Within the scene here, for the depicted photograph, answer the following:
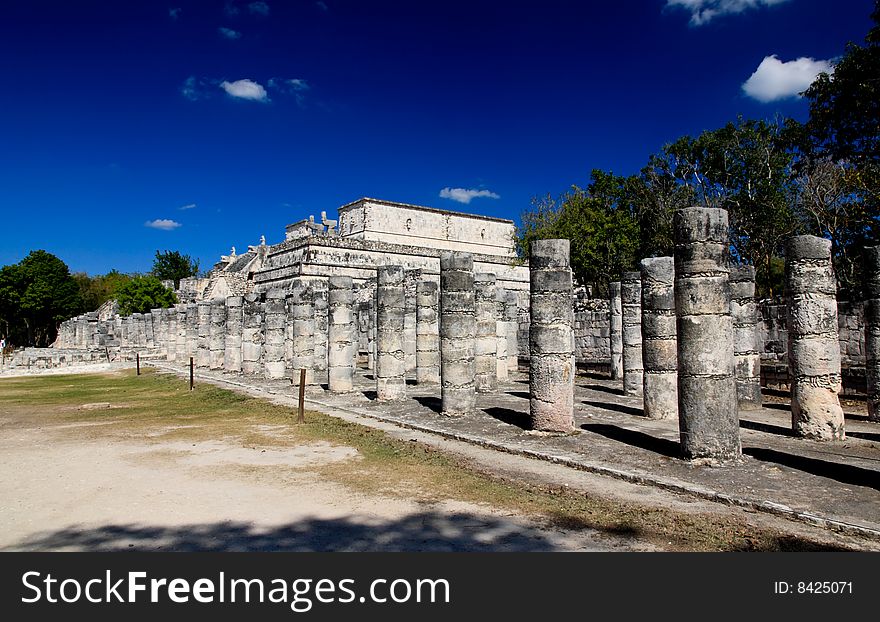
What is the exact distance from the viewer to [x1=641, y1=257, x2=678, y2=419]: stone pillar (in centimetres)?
1098

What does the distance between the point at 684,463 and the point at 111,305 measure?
53961 mm

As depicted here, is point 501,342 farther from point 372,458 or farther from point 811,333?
point 372,458

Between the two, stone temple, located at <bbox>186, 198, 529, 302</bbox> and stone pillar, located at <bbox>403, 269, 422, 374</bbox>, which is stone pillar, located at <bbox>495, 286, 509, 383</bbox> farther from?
stone temple, located at <bbox>186, 198, 529, 302</bbox>

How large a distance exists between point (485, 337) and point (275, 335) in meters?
7.67

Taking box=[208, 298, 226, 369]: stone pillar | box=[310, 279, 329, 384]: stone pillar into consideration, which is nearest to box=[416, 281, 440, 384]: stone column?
box=[310, 279, 329, 384]: stone pillar

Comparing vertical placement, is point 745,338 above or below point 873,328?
below

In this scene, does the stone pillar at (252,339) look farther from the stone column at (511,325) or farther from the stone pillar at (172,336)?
the stone pillar at (172,336)

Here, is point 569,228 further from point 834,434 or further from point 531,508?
point 531,508

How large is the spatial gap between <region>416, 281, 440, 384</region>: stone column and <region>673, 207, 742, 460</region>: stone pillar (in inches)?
352

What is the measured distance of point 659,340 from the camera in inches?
445

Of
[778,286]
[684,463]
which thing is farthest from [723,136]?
[684,463]

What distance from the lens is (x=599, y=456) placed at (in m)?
7.82

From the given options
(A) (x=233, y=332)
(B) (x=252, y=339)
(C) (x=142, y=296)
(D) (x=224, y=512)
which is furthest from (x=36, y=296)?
(D) (x=224, y=512)

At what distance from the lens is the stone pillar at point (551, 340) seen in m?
9.48
